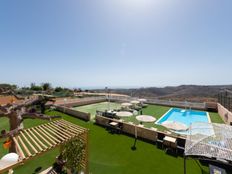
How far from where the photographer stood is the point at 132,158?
7.65 m

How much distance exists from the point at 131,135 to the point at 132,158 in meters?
3.07

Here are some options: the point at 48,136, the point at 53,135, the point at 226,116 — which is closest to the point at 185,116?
the point at 226,116

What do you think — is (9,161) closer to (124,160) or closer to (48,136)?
(48,136)

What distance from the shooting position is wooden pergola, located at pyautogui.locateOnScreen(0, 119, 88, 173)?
4168 millimetres

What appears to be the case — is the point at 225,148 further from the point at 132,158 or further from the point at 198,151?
the point at 132,158

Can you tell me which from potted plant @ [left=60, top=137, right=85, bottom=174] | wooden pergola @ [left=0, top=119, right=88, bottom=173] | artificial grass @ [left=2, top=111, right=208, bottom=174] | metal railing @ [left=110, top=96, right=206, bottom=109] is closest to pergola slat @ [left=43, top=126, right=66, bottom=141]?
wooden pergola @ [left=0, top=119, right=88, bottom=173]

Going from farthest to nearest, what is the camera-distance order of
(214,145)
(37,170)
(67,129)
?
1. (37,170)
2. (67,129)
3. (214,145)

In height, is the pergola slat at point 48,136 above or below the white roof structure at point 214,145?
above

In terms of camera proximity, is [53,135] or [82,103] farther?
[82,103]

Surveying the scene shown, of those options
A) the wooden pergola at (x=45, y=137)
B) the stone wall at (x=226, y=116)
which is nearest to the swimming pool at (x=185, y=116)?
the stone wall at (x=226, y=116)

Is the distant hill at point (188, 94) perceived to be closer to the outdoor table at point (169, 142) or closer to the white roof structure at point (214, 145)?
the outdoor table at point (169, 142)

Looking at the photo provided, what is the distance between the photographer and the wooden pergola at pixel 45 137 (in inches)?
164

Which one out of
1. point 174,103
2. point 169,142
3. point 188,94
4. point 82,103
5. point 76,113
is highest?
point 188,94

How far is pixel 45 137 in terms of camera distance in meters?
4.85
